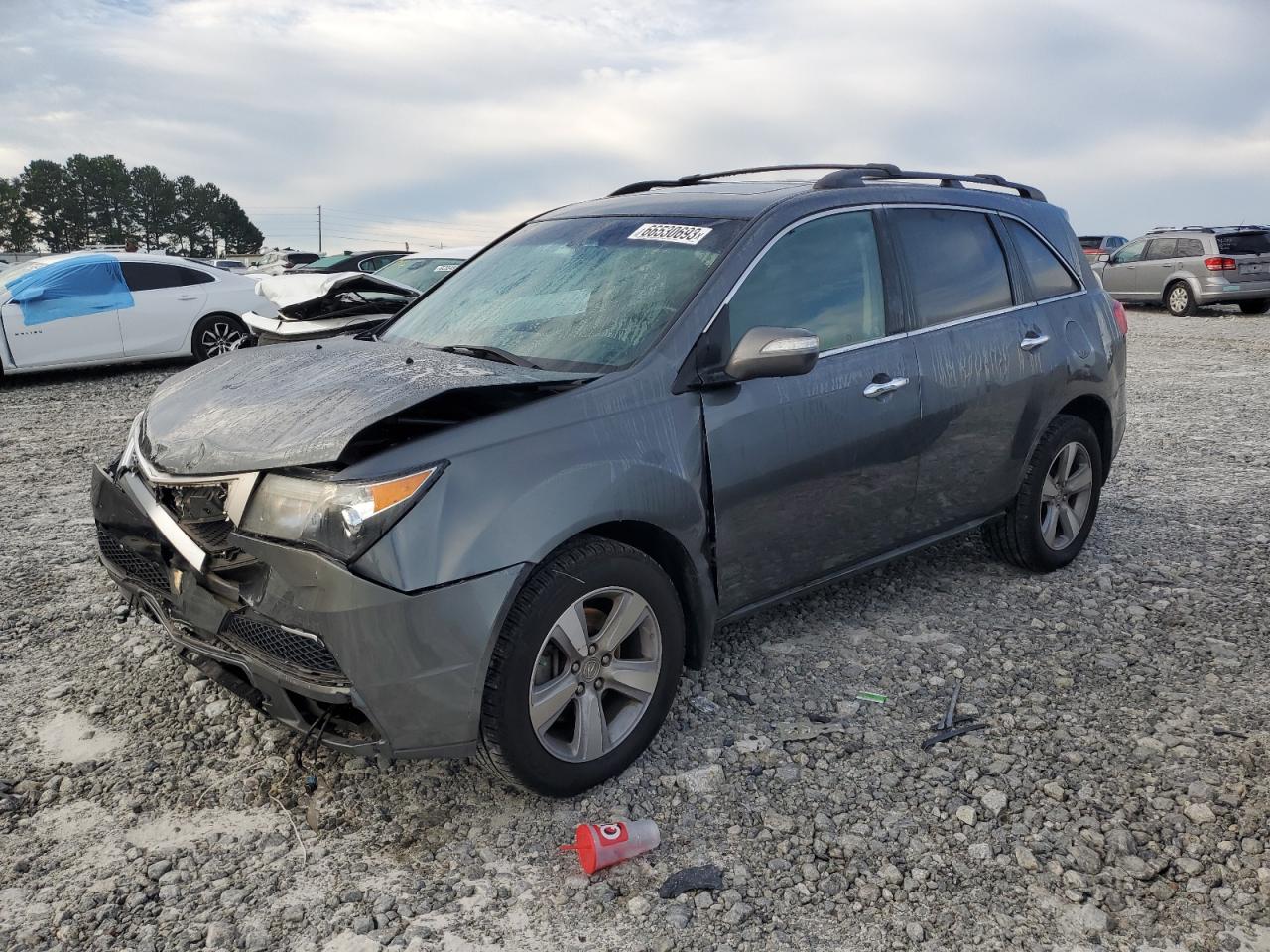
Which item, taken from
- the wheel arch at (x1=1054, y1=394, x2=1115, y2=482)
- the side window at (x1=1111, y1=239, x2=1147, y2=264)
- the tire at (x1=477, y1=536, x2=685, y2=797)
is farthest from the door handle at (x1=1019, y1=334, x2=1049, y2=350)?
the side window at (x1=1111, y1=239, x2=1147, y2=264)

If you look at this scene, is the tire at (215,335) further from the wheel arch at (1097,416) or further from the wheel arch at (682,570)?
the wheel arch at (682,570)

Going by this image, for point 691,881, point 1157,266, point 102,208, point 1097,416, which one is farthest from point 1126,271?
point 102,208

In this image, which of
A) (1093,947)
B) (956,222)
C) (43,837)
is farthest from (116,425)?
(1093,947)

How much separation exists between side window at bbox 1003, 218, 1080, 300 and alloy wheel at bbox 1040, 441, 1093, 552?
734mm

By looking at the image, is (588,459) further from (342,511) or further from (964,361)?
(964,361)

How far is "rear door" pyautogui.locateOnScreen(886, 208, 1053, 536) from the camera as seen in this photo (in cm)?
409

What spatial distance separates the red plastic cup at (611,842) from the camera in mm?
2777

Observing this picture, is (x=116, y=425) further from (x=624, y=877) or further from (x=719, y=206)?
(x=624, y=877)

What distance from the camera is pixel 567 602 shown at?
2.85 m

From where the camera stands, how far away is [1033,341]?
15.0 feet

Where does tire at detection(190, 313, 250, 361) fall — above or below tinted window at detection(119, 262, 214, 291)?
below

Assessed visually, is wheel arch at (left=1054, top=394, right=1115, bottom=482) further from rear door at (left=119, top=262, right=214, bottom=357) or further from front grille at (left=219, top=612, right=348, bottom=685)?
rear door at (left=119, top=262, right=214, bottom=357)

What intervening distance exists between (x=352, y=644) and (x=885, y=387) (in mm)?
2180

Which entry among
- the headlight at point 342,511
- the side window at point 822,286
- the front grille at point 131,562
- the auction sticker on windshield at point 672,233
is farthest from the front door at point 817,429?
the front grille at point 131,562
